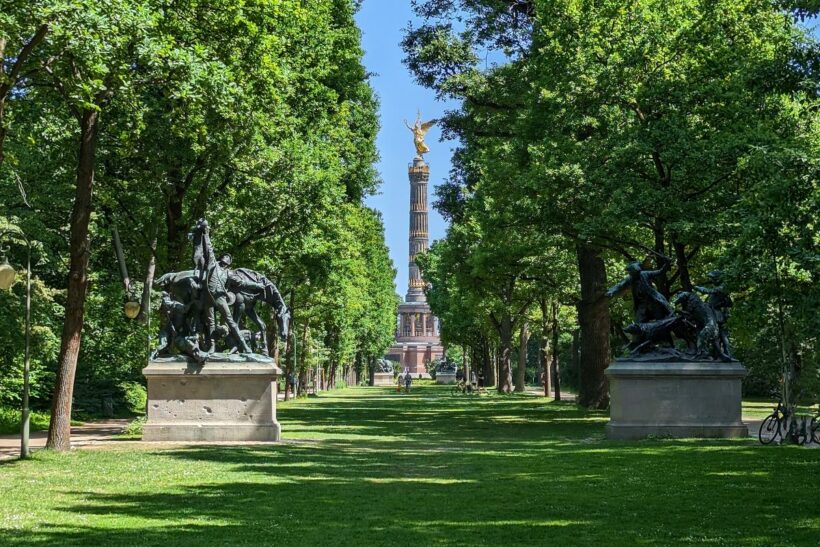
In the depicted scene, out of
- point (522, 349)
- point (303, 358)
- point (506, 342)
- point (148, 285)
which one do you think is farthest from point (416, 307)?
point (148, 285)

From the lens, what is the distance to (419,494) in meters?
15.7

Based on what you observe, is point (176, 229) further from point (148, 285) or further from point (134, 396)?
point (134, 396)

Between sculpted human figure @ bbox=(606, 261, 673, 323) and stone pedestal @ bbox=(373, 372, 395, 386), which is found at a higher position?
stone pedestal @ bbox=(373, 372, 395, 386)

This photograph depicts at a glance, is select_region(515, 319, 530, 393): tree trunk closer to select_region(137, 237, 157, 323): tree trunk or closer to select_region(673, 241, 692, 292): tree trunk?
select_region(137, 237, 157, 323): tree trunk

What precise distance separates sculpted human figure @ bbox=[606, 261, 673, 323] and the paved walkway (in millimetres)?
13190

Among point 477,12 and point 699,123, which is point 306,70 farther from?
point 699,123

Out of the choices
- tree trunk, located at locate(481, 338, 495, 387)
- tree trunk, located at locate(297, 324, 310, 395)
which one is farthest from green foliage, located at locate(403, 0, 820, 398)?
tree trunk, located at locate(481, 338, 495, 387)

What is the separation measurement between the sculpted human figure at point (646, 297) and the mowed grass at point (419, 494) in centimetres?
345

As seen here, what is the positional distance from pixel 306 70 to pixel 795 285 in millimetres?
19513

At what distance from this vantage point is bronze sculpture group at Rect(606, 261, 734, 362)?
26.2 m

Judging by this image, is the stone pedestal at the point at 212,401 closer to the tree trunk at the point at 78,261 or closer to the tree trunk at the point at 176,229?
the tree trunk at the point at 78,261

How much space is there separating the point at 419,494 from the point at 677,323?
12.7 meters

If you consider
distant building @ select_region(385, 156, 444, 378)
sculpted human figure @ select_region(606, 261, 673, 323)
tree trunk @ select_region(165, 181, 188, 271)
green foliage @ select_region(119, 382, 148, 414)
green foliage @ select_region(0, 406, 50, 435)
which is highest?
distant building @ select_region(385, 156, 444, 378)

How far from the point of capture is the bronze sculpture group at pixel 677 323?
26188 mm
